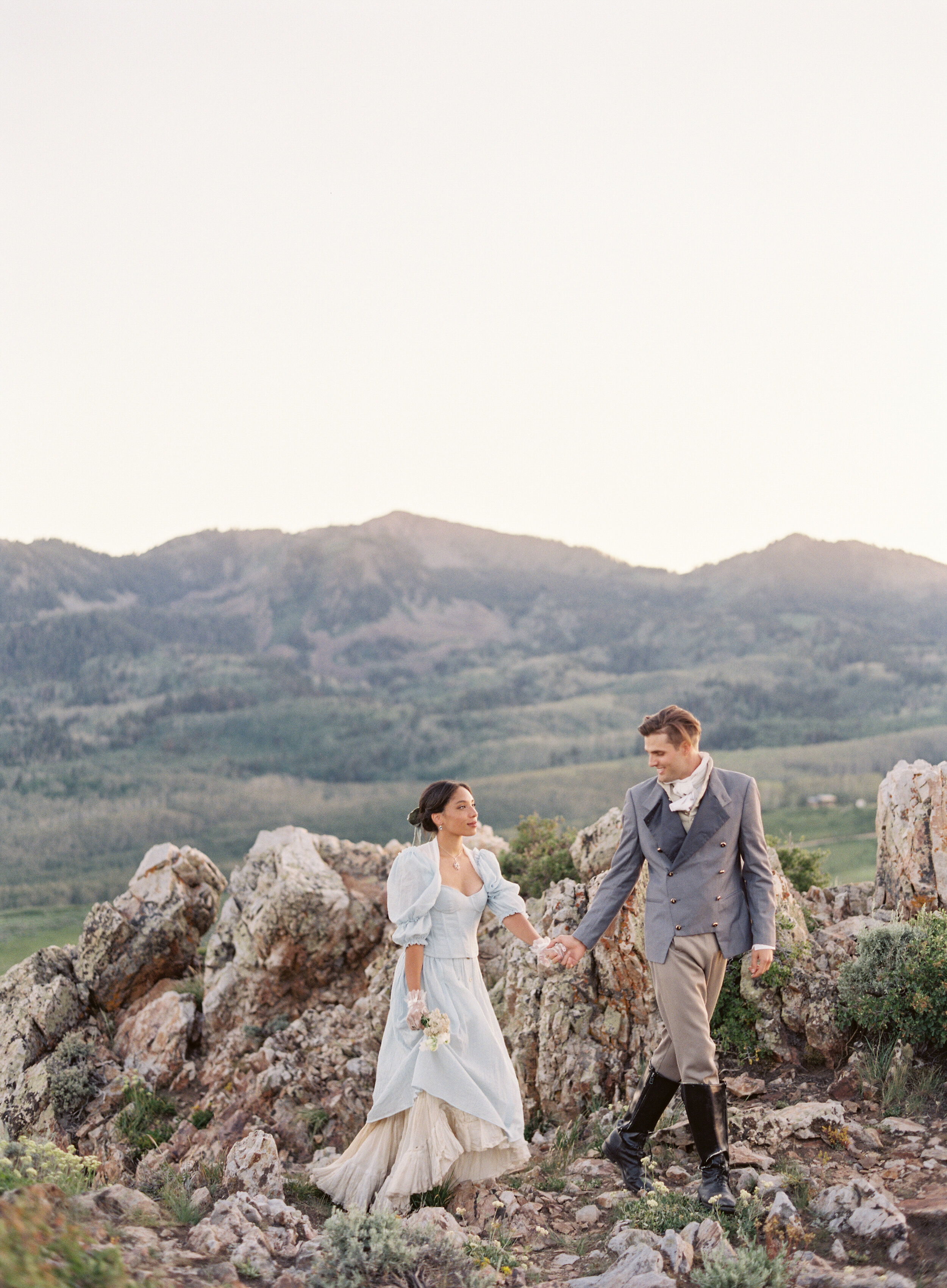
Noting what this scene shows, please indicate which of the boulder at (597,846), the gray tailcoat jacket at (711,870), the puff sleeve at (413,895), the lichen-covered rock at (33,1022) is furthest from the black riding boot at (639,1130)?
the lichen-covered rock at (33,1022)

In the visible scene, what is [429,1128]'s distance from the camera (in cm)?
625

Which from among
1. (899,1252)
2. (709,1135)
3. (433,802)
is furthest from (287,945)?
(899,1252)

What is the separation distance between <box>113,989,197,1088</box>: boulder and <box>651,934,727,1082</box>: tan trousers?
7.63m

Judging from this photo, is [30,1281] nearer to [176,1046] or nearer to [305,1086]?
[305,1086]

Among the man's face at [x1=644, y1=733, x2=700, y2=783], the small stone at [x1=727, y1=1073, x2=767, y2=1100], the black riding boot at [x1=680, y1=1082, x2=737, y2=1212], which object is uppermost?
the man's face at [x1=644, y1=733, x2=700, y2=783]

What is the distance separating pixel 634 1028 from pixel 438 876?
12.2 feet

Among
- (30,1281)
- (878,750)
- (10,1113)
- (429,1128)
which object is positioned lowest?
(878,750)

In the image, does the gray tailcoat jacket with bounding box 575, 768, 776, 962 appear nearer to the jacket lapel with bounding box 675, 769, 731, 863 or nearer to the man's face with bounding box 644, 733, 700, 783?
the jacket lapel with bounding box 675, 769, 731, 863

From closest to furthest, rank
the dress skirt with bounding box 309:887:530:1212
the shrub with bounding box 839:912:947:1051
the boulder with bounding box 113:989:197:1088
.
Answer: the dress skirt with bounding box 309:887:530:1212, the shrub with bounding box 839:912:947:1051, the boulder with bounding box 113:989:197:1088

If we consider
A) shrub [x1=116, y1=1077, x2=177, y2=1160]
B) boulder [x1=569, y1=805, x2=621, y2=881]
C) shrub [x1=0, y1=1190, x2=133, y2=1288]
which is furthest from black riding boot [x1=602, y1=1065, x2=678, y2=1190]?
shrub [x1=116, y1=1077, x2=177, y2=1160]

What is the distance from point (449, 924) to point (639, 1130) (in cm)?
196

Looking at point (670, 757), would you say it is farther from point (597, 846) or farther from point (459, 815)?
point (597, 846)

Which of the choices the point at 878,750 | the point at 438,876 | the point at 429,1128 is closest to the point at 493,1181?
the point at 429,1128

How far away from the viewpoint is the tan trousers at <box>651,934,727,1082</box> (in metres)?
5.80
